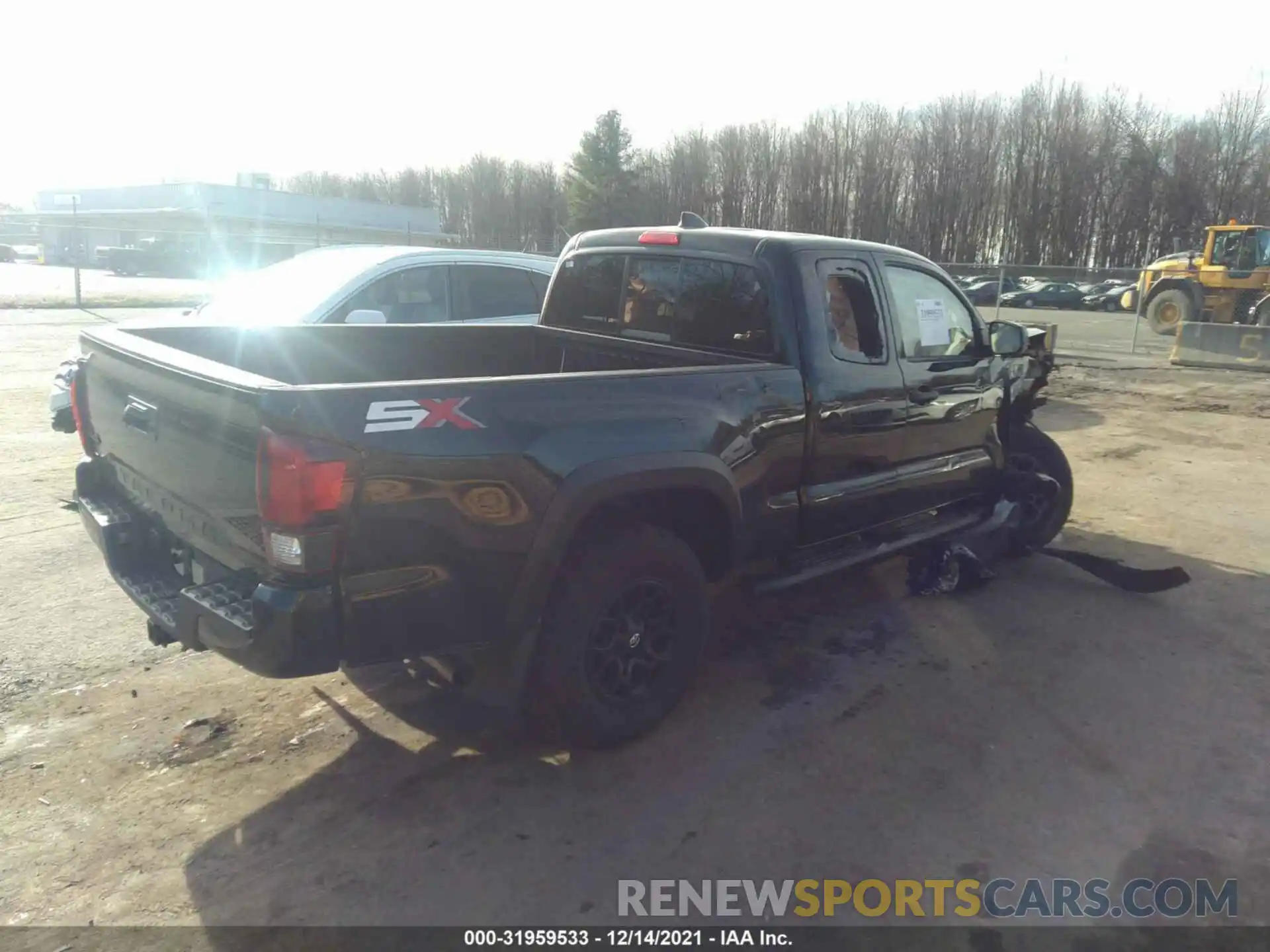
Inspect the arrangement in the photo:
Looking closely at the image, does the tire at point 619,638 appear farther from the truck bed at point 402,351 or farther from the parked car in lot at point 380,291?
the parked car in lot at point 380,291

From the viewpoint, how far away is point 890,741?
12.1 ft

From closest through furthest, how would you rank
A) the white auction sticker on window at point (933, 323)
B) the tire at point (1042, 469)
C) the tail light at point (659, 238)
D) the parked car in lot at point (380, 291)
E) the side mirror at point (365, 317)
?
the tail light at point (659, 238), the white auction sticker on window at point (933, 323), the tire at point (1042, 469), the side mirror at point (365, 317), the parked car in lot at point (380, 291)

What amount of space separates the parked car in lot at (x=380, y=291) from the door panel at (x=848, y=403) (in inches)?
137

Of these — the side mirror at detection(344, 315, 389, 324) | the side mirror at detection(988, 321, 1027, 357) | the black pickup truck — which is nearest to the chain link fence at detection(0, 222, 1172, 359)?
the side mirror at detection(988, 321, 1027, 357)

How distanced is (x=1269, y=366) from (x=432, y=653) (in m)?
17.4

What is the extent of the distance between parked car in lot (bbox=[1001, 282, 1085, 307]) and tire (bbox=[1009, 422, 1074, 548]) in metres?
33.9

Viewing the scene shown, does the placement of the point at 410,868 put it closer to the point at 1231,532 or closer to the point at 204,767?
the point at 204,767

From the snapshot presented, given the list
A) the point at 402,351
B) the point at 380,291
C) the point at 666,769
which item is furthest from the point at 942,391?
the point at 380,291

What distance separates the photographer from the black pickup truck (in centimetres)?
274

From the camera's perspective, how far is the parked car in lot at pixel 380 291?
21.9 ft

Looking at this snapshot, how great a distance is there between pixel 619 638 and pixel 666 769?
53 cm

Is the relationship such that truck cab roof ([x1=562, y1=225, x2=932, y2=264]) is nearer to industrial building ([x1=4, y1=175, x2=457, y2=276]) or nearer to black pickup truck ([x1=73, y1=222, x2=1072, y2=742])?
black pickup truck ([x1=73, y1=222, x2=1072, y2=742])

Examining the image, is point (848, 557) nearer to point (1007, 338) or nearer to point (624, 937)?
point (1007, 338)

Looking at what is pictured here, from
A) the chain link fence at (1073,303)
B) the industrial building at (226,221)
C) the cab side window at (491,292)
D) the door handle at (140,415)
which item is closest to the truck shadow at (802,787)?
the door handle at (140,415)
